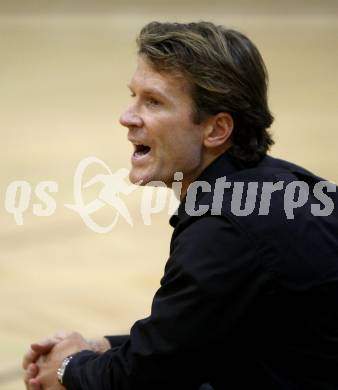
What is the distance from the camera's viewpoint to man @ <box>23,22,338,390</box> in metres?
1.54

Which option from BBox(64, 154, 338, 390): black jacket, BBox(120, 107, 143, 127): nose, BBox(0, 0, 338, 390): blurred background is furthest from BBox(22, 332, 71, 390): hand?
BBox(0, 0, 338, 390): blurred background

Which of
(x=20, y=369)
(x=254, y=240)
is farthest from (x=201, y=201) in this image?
(x=20, y=369)

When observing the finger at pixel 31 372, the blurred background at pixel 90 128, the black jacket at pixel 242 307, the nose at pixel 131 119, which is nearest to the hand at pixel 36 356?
the finger at pixel 31 372

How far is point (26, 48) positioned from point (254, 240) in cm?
443

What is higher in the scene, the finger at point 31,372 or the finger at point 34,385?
the finger at point 31,372

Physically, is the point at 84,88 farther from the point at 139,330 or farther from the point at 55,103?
the point at 139,330

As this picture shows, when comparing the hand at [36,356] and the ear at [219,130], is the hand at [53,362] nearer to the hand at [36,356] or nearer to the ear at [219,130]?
the hand at [36,356]

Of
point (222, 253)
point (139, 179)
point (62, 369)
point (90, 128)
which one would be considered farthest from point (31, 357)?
point (90, 128)

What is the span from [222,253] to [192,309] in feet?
0.38

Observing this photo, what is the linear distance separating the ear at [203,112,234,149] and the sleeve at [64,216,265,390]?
0.23m

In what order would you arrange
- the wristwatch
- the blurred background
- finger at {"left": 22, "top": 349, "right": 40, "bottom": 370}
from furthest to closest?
the blurred background → finger at {"left": 22, "top": 349, "right": 40, "bottom": 370} → the wristwatch

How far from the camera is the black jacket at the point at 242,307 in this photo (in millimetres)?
1535

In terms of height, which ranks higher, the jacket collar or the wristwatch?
the jacket collar

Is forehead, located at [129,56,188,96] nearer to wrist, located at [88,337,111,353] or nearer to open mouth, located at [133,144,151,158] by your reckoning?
open mouth, located at [133,144,151,158]
